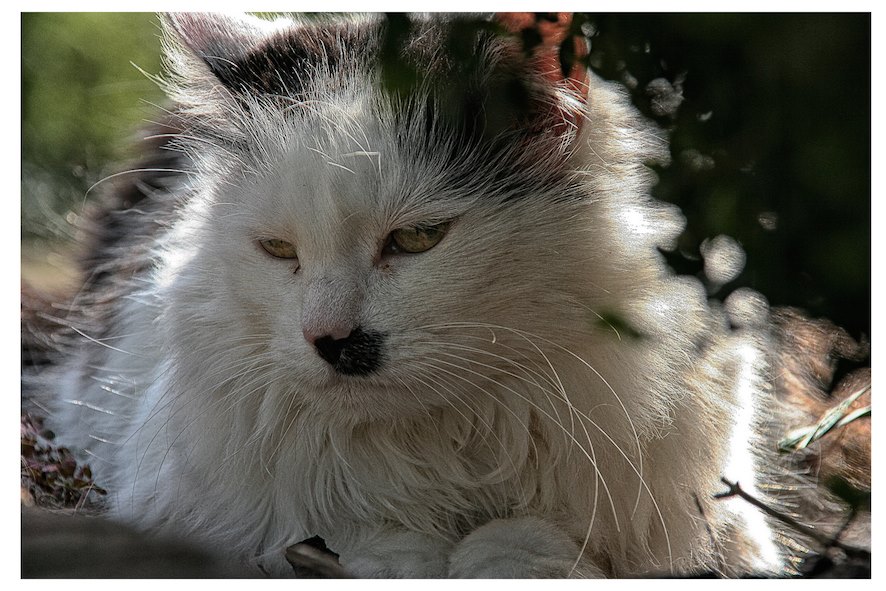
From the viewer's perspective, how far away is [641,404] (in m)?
1.44

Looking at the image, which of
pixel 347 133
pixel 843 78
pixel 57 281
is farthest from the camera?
pixel 57 281

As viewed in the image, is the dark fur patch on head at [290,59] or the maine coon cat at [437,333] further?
the dark fur patch on head at [290,59]

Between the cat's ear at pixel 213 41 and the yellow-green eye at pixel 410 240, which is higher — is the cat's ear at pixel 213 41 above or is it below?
above

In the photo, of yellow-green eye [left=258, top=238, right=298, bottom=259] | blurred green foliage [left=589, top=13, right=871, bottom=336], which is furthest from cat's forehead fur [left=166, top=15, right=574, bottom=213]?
blurred green foliage [left=589, top=13, right=871, bottom=336]

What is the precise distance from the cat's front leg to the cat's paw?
3cm

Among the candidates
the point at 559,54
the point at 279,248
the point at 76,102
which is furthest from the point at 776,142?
the point at 76,102

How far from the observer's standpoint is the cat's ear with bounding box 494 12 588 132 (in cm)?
112

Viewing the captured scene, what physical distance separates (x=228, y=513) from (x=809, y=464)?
4.02ft

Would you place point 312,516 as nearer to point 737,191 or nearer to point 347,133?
point 347,133

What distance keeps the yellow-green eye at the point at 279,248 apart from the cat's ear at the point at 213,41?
0.34 m

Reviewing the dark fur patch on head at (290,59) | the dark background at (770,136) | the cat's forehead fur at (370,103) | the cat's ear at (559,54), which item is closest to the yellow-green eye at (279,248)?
the cat's forehead fur at (370,103)

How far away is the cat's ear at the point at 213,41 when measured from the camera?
1.61 m

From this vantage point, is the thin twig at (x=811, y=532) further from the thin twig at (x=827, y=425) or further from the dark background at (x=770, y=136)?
the dark background at (x=770, y=136)

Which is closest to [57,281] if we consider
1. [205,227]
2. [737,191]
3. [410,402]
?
[205,227]
